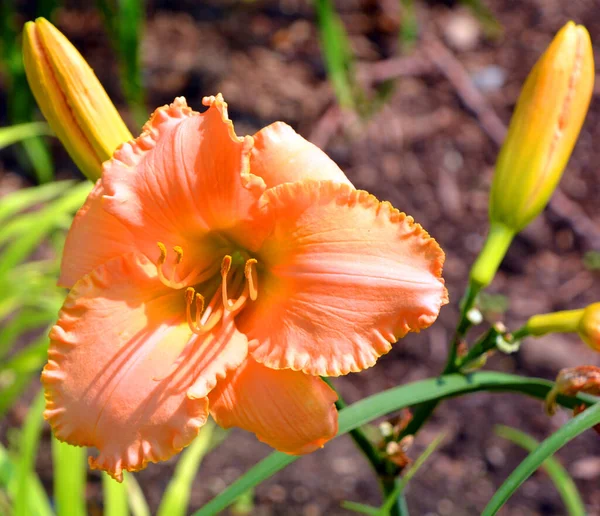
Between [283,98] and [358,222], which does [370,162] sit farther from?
[358,222]

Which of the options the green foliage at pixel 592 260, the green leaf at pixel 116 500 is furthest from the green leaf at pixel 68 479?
the green foliage at pixel 592 260

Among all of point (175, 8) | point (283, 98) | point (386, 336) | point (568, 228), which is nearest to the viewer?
point (386, 336)

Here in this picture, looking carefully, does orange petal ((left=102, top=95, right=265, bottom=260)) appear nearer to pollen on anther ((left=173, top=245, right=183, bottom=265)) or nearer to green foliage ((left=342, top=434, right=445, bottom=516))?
pollen on anther ((left=173, top=245, right=183, bottom=265))

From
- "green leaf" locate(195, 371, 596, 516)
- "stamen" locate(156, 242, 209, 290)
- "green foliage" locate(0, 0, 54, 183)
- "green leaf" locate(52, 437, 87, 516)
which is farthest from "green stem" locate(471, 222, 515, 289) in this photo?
"green foliage" locate(0, 0, 54, 183)

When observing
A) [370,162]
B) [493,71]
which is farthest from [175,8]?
[493,71]

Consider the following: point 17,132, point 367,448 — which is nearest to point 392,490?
point 367,448

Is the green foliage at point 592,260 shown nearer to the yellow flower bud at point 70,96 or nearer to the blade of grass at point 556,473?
the blade of grass at point 556,473
